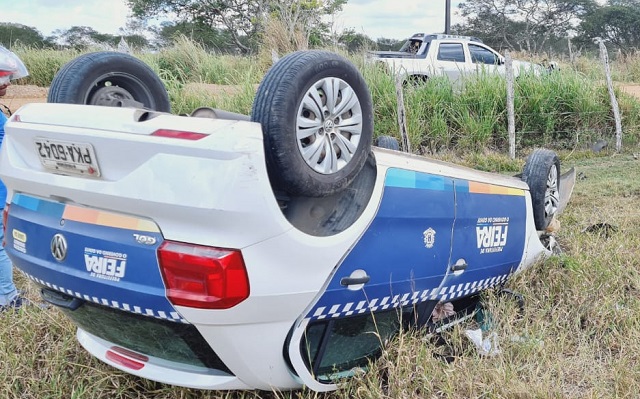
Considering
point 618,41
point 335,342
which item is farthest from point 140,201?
point 618,41

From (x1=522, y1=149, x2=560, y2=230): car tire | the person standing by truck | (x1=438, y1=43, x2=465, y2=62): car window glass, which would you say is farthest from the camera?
(x1=438, y1=43, x2=465, y2=62): car window glass

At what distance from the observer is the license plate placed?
2.01 metres

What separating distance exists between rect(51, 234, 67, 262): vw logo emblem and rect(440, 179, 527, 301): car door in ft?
4.96

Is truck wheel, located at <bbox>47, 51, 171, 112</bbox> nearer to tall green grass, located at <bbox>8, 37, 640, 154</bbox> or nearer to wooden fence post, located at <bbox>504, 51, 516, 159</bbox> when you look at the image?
tall green grass, located at <bbox>8, 37, 640, 154</bbox>

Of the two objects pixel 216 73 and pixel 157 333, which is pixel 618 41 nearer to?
pixel 216 73

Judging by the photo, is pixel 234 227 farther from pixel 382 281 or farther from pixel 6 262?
pixel 6 262

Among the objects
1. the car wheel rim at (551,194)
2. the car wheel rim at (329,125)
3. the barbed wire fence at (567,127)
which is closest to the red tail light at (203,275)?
the car wheel rim at (329,125)

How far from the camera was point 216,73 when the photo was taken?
1264 cm

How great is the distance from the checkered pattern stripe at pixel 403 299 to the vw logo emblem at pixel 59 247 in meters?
0.88

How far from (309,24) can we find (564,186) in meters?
10.5

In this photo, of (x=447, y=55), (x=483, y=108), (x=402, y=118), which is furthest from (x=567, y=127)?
(x=447, y=55)

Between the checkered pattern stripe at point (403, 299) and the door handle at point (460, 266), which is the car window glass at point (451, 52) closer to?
the checkered pattern stripe at point (403, 299)

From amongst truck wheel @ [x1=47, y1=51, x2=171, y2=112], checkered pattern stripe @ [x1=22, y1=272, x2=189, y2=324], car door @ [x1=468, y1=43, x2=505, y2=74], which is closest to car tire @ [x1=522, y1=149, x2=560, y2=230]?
truck wheel @ [x1=47, y1=51, x2=171, y2=112]

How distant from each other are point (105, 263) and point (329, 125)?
88 cm
